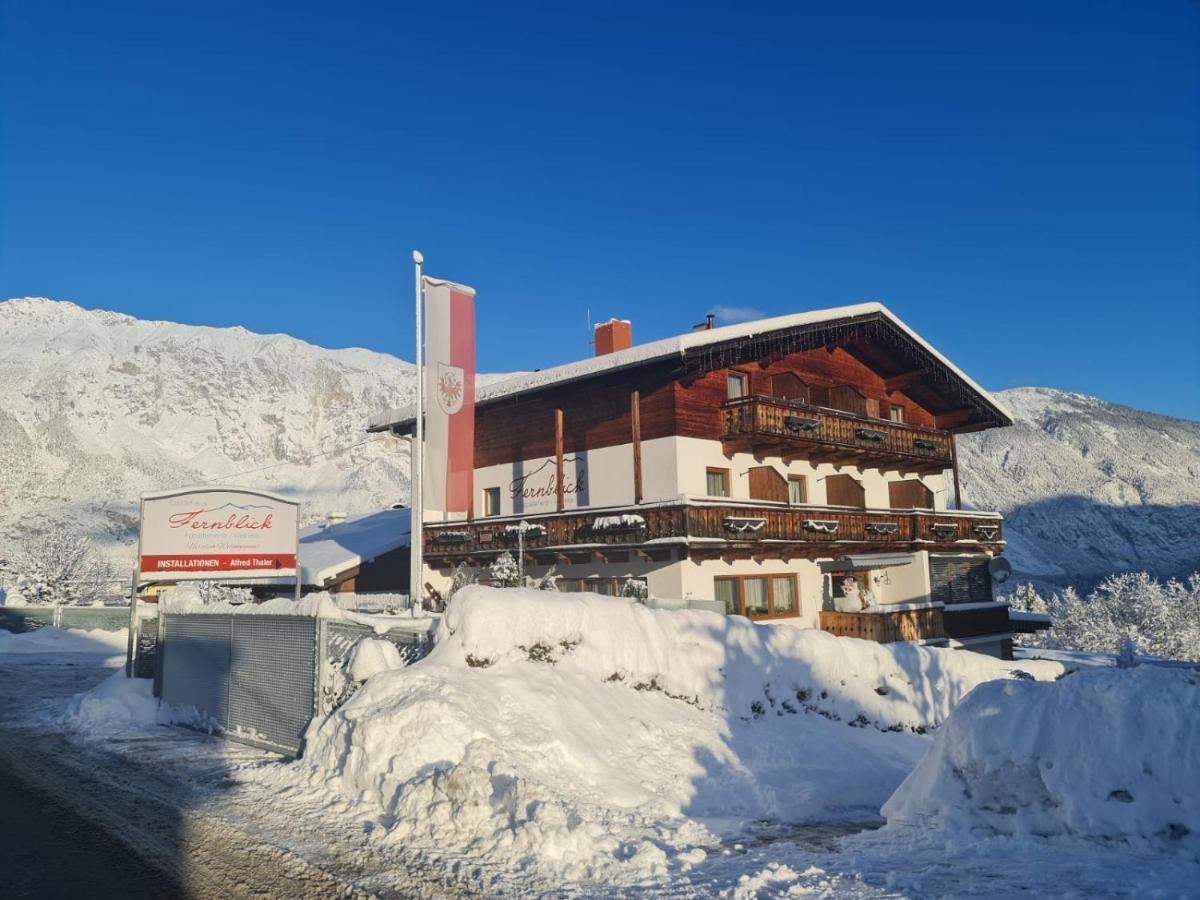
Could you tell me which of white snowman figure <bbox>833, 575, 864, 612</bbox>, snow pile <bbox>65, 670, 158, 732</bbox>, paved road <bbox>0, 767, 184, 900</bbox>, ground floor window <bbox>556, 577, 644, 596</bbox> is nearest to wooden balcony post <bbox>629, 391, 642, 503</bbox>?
ground floor window <bbox>556, 577, 644, 596</bbox>

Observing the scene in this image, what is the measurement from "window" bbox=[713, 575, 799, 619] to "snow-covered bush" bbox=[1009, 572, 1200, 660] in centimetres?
4771

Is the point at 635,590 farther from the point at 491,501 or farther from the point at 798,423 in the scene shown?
the point at 491,501

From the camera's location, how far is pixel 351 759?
34.8ft

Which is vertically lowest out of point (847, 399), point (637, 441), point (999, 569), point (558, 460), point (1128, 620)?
point (1128, 620)

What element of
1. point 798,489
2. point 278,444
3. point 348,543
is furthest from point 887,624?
point 278,444

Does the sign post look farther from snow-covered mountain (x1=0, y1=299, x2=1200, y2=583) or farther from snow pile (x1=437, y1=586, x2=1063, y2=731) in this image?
snow-covered mountain (x1=0, y1=299, x2=1200, y2=583)

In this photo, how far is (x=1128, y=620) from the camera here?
74.5 m

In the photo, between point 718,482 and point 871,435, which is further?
point 871,435

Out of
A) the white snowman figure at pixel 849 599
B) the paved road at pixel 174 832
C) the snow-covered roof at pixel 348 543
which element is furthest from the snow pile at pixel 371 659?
the white snowman figure at pixel 849 599

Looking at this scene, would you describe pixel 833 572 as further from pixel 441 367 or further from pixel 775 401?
pixel 441 367

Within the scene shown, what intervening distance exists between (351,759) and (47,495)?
114253 mm

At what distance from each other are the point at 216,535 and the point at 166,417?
123 meters

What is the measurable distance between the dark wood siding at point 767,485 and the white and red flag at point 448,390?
940cm

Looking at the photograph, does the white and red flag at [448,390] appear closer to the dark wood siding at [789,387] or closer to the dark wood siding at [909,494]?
the dark wood siding at [789,387]
